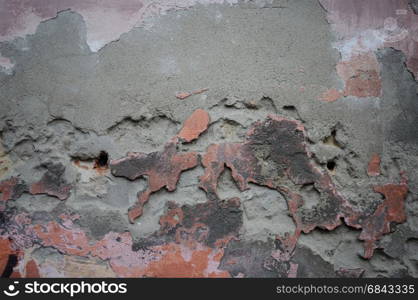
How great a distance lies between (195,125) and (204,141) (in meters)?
0.08

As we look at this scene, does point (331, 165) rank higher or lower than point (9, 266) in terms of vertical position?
higher

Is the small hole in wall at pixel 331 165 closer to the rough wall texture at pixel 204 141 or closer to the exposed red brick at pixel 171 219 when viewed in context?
the rough wall texture at pixel 204 141

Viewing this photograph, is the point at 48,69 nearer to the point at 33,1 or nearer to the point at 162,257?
the point at 33,1

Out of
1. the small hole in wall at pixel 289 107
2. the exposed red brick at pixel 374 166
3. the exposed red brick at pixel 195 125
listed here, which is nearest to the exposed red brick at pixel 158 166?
the exposed red brick at pixel 195 125

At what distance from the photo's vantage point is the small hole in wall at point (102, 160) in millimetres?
2166

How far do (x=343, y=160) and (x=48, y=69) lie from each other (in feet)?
4.48

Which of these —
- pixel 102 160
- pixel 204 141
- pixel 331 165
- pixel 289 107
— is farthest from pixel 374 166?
pixel 102 160

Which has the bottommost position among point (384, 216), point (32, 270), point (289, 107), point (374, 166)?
point (32, 270)

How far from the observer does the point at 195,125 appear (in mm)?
2150

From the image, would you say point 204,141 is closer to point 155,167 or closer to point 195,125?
point 195,125

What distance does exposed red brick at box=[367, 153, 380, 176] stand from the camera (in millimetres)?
2203

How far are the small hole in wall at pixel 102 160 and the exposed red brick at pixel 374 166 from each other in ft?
3.79

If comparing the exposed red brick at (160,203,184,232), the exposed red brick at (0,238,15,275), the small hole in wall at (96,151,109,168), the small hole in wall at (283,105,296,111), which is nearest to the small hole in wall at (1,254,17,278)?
the exposed red brick at (0,238,15,275)

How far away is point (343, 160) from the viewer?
7.26ft
